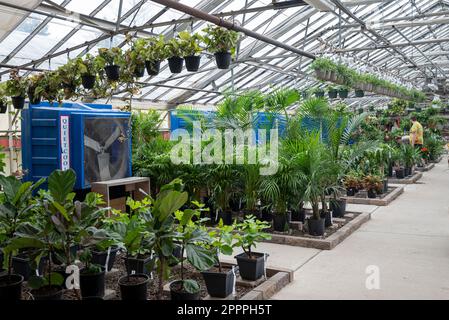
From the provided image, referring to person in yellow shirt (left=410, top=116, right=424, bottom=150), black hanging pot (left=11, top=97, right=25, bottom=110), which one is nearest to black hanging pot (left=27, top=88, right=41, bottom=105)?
black hanging pot (left=11, top=97, right=25, bottom=110)

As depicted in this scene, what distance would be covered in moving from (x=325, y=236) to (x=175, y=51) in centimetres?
269

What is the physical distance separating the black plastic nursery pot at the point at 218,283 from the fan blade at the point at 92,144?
3.25 metres

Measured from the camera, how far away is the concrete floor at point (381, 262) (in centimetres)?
364

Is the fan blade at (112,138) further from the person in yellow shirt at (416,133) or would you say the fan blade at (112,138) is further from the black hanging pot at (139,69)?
the person in yellow shirt at (416,133)

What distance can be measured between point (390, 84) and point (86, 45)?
8870 mm

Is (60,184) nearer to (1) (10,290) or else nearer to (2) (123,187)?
(1) (10,290)

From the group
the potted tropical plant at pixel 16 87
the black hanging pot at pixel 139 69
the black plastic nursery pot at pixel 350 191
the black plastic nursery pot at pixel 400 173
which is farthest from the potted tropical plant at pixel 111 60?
the black plastic nursery pot at pixel 400 173

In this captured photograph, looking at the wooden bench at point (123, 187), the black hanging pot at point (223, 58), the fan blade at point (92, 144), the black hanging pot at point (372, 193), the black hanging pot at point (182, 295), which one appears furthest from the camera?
the black hanging pot at point (372, 193)

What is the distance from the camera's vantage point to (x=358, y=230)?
592cm

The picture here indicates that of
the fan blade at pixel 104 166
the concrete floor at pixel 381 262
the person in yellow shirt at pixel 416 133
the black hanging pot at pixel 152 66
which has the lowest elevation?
the concrete floor at pixel 381 262

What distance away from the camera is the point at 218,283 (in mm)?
3285

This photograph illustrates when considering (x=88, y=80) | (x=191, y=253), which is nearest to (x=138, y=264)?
(x=191, y=253)
